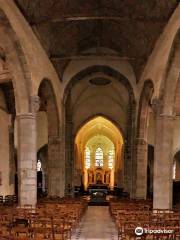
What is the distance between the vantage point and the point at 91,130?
1905 inches

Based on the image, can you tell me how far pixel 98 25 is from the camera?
23859 mm

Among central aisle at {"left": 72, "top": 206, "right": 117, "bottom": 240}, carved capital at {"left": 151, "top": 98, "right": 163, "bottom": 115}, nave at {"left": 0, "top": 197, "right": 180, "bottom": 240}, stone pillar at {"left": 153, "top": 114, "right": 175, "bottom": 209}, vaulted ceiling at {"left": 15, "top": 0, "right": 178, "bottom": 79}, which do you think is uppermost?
vaulted ceiling at {"left": 15, "top": 0, "right": 178, "bottom": 79}

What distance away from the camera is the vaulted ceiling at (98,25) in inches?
681

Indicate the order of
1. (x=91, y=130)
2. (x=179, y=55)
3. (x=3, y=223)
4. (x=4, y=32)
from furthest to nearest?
(x=91, y=130) → (x=179, y=55) → (x=4, y=32) → (x=3, y=223)

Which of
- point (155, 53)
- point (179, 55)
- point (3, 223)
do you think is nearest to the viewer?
point (3, 223)

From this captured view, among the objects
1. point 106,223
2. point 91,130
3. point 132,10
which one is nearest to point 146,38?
point 132,10

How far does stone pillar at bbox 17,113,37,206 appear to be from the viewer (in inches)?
675

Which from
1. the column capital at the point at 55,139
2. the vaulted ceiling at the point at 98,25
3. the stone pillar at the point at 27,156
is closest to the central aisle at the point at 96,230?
the stone pillar at the point at 27,156

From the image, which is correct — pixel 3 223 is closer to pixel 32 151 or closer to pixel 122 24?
pixel 32 151

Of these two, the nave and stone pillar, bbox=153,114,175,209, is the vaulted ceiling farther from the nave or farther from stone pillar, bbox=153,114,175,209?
the nave

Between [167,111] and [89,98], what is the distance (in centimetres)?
1750

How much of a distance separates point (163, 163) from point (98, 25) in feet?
34.6

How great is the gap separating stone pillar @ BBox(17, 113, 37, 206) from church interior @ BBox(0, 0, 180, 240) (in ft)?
0.14

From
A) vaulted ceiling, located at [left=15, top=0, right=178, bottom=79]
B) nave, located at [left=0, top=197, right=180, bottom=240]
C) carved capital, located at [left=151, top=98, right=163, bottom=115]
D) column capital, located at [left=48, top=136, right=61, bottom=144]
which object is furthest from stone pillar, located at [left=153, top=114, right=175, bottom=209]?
column capital, located at [left=48, top=136, right=61, bottom=144]
